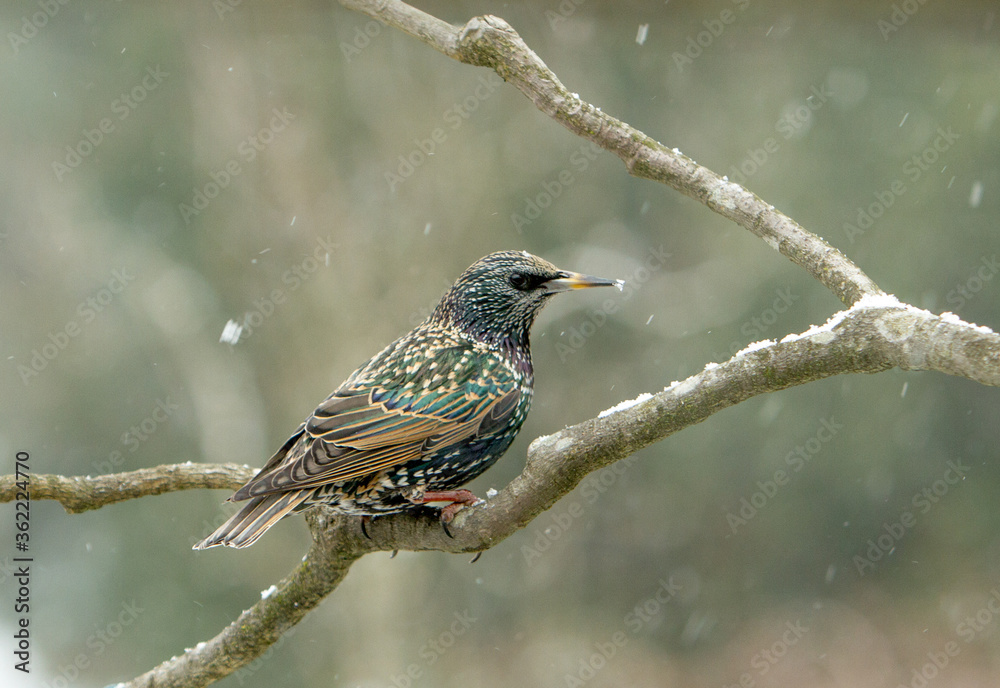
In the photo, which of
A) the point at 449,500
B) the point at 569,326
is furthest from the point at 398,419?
the point at 569,326

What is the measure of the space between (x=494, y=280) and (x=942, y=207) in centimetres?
733

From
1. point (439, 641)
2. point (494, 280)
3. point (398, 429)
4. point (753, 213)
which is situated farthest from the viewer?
point (439, 641)

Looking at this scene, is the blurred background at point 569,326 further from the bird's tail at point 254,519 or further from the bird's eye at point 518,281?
the bird's tail at point 254,519

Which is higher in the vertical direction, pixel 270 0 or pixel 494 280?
pixel 270 0

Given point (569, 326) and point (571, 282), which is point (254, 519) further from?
point (569, 326)

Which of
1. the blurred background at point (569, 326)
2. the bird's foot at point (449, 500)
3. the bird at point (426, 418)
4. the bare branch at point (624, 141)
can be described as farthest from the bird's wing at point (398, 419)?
the blurred background at point (569, 326)

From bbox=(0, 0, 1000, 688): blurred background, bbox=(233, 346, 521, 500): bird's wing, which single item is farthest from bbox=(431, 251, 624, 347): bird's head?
bbox=(0, 0, 1000, 688): blurred background

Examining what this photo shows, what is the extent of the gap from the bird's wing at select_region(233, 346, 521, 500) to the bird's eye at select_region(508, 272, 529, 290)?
28 centimetres

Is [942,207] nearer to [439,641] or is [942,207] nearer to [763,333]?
[763,333]

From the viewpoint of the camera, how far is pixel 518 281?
334cm

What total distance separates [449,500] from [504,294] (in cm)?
84

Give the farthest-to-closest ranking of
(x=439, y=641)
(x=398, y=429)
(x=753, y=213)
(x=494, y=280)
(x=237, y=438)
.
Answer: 1. (x=439, y=641)
2. (x=237, y=438)
3. (x=494, y=280)
4. (x=398, y=429)
5. (x=753, y=213)

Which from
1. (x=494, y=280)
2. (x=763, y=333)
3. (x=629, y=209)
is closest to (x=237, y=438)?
(x=629, y=209)

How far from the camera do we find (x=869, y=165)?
929cm
